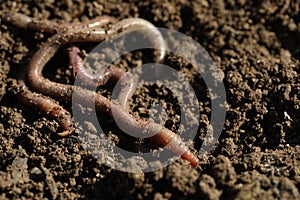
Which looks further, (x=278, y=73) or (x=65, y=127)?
(x=278, y=73)

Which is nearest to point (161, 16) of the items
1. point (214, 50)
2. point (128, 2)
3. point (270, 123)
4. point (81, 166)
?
point (128, 2)

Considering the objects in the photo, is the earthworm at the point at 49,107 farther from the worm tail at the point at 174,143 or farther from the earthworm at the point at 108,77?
the worm tail at the point at 174,143

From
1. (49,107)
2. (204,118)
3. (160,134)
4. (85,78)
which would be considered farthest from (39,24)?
(204,118)

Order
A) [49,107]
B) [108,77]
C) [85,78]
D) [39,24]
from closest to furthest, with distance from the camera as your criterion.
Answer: [49,107]
[85,78]
[108,77]
[39,24]

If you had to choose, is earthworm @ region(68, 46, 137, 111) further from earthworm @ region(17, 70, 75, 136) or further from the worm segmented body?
earthworm @ region(17, 70, 75, 136)

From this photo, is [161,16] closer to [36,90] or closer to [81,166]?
[36,90]

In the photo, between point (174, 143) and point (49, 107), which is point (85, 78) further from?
point (174, 143)
